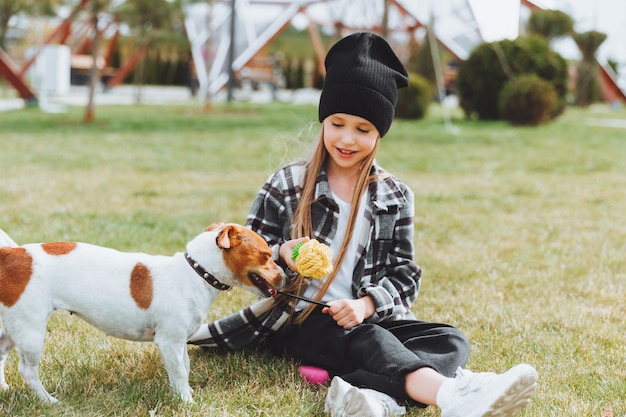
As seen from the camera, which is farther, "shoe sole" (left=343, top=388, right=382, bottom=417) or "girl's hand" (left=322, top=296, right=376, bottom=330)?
"girl's hand" (left=322, top=296, right=376, bottom=330)

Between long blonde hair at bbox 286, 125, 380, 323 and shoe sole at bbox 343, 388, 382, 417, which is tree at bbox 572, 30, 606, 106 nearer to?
long blonde hair at bbox 286, 125, 380, 323

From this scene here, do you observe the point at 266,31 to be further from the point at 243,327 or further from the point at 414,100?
the point at 243,327

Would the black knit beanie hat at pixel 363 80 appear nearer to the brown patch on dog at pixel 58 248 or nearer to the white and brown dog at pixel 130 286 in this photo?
the white and brown dog at pixel 130 286

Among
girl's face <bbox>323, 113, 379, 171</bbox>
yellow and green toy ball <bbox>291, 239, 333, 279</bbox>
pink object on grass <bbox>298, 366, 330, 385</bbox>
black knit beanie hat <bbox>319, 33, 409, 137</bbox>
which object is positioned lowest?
pink object on grass <bbox>298, 366, 330, 385</bbox>

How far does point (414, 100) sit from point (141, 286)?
13.5 metres

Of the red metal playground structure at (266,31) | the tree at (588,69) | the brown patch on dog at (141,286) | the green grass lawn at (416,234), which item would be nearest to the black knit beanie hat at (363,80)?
the green grass lawn at (416,234)

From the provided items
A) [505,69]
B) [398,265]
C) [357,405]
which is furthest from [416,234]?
[505,69]

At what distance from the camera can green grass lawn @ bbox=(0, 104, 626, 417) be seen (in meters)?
2.84

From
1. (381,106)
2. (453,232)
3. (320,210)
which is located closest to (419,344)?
(320,210)

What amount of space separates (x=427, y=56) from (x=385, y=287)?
1673 centimetres

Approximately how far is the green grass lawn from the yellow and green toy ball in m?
0.47

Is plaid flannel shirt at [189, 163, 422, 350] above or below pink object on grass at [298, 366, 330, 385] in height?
above

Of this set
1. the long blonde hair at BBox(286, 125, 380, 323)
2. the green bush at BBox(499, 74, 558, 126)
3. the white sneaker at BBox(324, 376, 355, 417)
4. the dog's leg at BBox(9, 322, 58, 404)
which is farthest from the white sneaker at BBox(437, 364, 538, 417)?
the green bush at BBox(499, 74, 558, 126)

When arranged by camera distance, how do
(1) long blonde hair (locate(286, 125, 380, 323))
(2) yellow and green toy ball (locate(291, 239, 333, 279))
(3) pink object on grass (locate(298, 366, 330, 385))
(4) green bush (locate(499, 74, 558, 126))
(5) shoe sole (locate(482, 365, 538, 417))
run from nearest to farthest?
(5) shoe sole (locate(482, 365, 538, 417)) < (2) yellow and green toy ball (locate(291, 239, 333, 279)) < (3) pink object on grass (locate(298, 366, 330, 385)) < (1) long blonde hair (locate(286, 125, 380, 323)) < (4) green bush (locate(499, 74, 558, 126))
